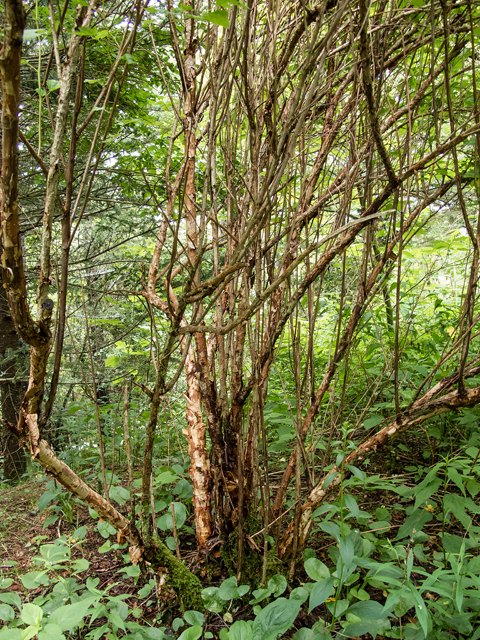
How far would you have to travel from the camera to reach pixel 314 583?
4.25ft

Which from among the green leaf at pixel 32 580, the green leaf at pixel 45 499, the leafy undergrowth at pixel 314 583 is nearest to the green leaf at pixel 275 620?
the leafy undergrowth at pixel 314 583

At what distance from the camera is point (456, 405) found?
1175 millimetres

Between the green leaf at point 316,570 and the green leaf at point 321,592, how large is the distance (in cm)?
18

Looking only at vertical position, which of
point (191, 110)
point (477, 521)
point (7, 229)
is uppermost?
point (191, 110)

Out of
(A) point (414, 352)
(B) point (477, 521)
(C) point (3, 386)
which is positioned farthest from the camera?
(C) point (3, 386)

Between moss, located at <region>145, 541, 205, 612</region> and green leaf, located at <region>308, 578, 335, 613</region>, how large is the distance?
0.56 meters

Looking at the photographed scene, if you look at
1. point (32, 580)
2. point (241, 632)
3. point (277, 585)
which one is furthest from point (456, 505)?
point (32, 580)

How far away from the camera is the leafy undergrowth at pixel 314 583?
Answer: 1.08 metres

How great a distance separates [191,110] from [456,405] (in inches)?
57.8

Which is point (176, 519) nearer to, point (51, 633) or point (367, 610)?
point (51, 633)

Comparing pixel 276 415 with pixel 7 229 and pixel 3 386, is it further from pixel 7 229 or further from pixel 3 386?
pixel 3 386

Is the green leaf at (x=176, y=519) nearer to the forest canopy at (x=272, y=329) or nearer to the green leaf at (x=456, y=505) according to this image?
the forest canopy at (x=272, y=329)

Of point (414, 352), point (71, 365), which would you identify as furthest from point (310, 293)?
point (71, 365)

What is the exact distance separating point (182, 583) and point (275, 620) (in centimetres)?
50
